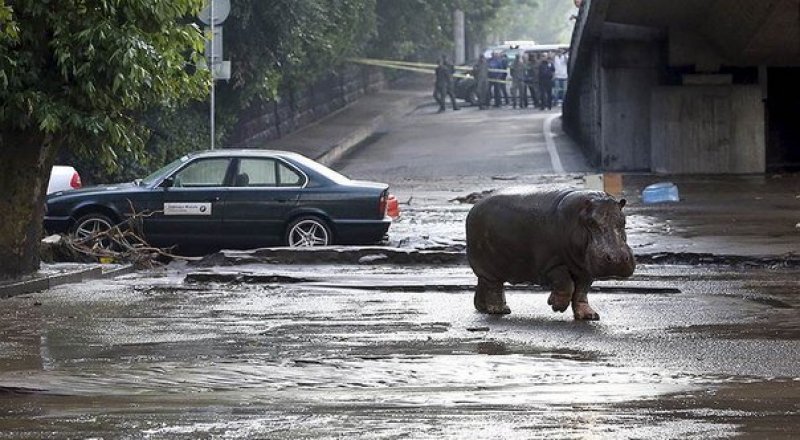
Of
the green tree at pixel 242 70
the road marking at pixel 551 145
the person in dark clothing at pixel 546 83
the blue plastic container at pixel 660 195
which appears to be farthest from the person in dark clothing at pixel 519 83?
the blue plastic container at pixel 660 195

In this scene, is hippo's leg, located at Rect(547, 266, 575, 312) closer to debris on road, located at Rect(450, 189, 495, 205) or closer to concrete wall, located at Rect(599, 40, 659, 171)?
debris on road, located at Rect(450, 189, 495, 205)

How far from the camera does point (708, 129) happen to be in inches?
1294

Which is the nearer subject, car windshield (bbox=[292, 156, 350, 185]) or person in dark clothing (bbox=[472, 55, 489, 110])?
car windshield (bbox=[292, 156, 350, 185])

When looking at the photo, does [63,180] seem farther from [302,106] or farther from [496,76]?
[496,76]

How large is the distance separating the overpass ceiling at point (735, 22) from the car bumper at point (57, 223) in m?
13.8

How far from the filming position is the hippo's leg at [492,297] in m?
13.4

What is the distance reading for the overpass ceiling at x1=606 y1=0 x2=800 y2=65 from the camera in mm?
28547

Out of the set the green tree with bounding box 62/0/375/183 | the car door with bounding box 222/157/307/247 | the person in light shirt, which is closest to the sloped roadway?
the car door with bounding box 222/157/307/247

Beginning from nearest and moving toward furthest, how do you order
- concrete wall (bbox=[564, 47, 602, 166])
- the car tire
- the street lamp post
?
the car tire → the street lamp post → concrete wall (bbox=[564, 47, 602, 166])

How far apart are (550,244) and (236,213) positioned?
754 centimetres

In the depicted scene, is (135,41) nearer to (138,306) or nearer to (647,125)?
(138,306)

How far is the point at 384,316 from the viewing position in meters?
13.5

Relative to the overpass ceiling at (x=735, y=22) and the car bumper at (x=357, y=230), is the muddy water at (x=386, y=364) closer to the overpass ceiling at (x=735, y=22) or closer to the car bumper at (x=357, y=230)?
the car bumper at (x=357, y=230)

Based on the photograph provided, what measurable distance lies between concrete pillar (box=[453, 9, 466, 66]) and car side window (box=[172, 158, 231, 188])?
1679 inches
